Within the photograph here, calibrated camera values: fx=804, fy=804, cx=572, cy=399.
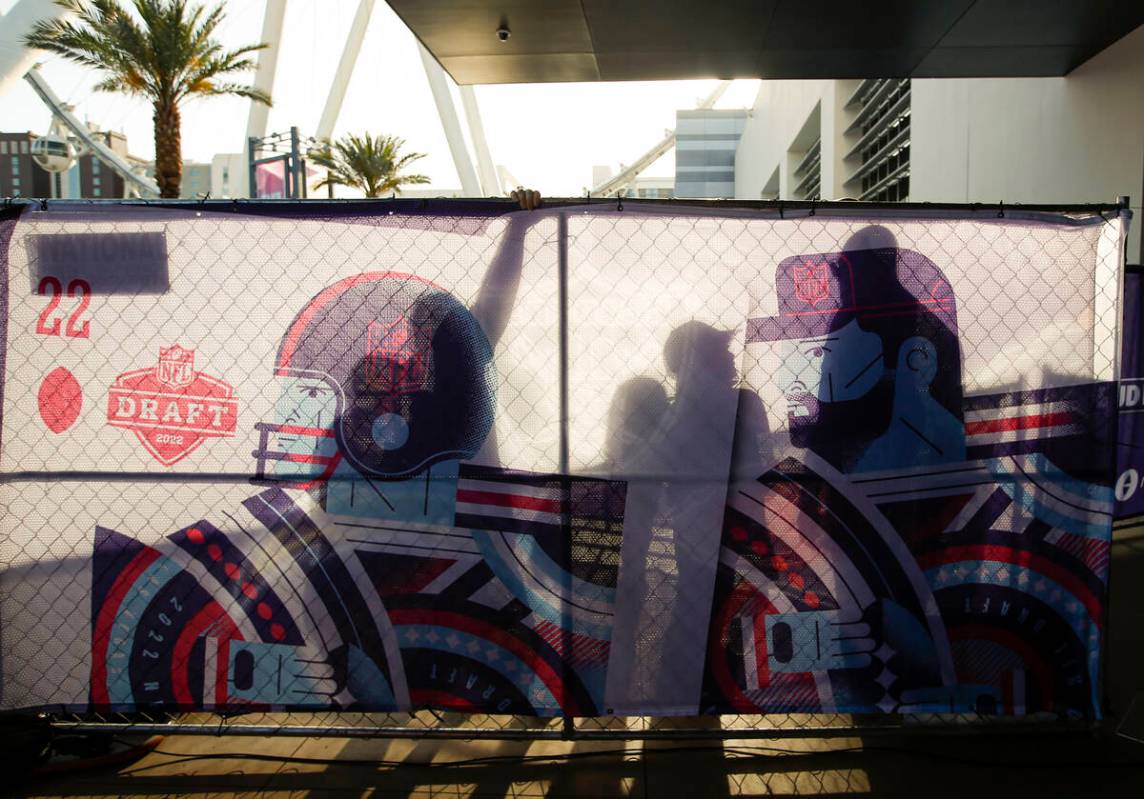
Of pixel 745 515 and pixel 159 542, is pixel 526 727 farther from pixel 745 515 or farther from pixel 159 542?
pixel 159 542

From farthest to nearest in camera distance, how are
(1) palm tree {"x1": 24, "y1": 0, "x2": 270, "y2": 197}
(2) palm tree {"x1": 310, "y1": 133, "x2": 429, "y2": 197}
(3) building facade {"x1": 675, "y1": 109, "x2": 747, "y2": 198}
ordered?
(3) building facade {"x1": 675, "y1": 109, "x2": 747, "y2": 198} → (2) palm tree {"x1": 310, "y1": 133, "x2": 429, "y2": 197} → (1) palm tree {"x1": 24, "y1": 0, "x2": 270, "y2": 197}

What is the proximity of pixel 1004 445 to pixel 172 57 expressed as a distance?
2262 centimetres

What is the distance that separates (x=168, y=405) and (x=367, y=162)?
31959 mm

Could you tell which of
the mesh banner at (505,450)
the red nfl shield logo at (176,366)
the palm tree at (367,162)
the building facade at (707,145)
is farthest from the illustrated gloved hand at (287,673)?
the building facade at (707,145)

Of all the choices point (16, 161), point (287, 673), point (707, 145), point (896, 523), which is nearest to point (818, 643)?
point (896, 523)

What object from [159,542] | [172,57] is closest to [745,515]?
[159,542]

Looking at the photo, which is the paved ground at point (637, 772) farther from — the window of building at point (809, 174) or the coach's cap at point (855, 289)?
the window of building at point (809, 174)

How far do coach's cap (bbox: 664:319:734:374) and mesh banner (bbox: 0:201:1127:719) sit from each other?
0.04 feet

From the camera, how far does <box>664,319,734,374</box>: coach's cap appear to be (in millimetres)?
3479

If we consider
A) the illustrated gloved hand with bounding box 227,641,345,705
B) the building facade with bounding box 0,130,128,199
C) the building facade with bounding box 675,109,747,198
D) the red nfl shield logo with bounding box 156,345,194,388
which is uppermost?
the building facade with bounding box 0,130,128,199

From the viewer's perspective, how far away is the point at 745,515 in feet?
11.5

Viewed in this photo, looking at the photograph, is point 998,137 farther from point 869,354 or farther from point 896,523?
point 896,523

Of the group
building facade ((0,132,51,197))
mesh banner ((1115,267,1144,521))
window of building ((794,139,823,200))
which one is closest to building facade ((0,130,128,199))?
building facade ((0,132,51,197))

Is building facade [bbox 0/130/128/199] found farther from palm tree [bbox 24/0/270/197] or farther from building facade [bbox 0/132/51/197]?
palm tree [bbox 24/0/270/197]
